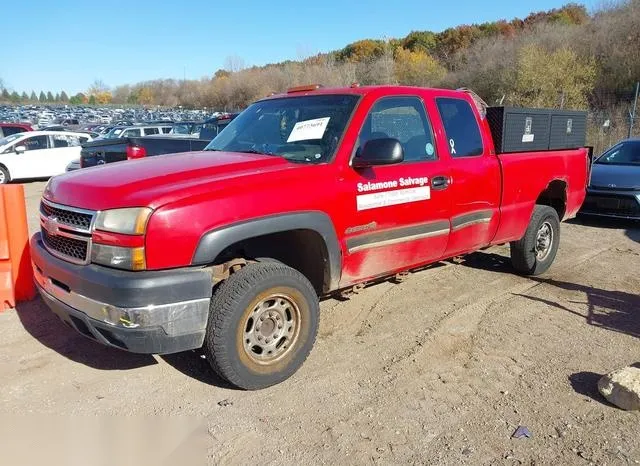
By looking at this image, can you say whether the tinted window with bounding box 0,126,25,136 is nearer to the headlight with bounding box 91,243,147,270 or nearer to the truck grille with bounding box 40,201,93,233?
the truck grille with bounding box 40,201,93,233

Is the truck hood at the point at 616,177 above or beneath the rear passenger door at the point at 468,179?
beneath

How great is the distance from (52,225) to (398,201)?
8.00 feet

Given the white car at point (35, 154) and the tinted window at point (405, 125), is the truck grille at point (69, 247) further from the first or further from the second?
the white car at point (35, 154)

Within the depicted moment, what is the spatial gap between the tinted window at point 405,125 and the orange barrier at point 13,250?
3306 mm

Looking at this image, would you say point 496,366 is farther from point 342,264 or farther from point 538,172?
point 538,172

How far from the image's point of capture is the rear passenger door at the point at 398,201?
4004 millimetres

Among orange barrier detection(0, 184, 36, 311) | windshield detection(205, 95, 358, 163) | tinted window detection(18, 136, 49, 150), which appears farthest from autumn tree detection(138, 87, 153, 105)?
windshield detection(205, 95, 358, 163)

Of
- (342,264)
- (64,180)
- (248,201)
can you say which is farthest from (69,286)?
(342,264)

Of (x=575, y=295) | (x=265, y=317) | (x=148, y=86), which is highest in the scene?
(x=148, y=86)

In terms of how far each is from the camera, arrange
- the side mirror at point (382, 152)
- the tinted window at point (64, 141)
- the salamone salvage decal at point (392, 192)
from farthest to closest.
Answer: the tinted window at point (64, 141) < the salamone salvage decal at point (392, 192) < the side mirror at point (382, 152)

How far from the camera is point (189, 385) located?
12.2ft

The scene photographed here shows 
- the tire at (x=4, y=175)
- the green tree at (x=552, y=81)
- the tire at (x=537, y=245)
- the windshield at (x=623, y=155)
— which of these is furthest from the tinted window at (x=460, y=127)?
the green tree at (x=552, y=81)

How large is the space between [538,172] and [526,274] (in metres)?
1.24

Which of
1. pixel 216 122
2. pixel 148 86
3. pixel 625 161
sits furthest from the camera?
pixel 148 86
